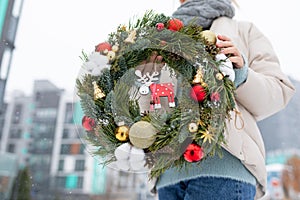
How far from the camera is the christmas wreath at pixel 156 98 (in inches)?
14.7

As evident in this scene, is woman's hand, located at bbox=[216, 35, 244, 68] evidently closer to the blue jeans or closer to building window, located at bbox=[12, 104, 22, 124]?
the blue jeans

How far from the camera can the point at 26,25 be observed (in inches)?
70.6

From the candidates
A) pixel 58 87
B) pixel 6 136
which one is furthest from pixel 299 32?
pixel 6 136

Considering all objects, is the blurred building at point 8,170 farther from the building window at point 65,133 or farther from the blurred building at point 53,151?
the building window at point 65,133

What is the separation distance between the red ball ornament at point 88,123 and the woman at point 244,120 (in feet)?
0.57

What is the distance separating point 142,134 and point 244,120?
0.21 meters

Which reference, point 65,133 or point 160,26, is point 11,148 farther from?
point 160,26

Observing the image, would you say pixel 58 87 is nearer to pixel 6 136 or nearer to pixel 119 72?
pixel 6 136

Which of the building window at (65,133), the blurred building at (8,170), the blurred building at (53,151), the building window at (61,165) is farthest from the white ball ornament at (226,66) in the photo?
the building window at (61,165)

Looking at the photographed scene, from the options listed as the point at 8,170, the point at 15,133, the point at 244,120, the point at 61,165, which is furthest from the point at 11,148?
the point at 244,120

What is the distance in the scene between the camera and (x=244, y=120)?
1.69ft

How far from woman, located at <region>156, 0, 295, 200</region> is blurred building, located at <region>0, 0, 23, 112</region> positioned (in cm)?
108

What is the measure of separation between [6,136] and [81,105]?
217cm

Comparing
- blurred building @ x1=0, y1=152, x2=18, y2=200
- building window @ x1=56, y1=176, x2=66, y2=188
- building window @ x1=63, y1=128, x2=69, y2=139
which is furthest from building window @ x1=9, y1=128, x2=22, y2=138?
building window @ x1=56, y1=176, x2=66, y2=188
